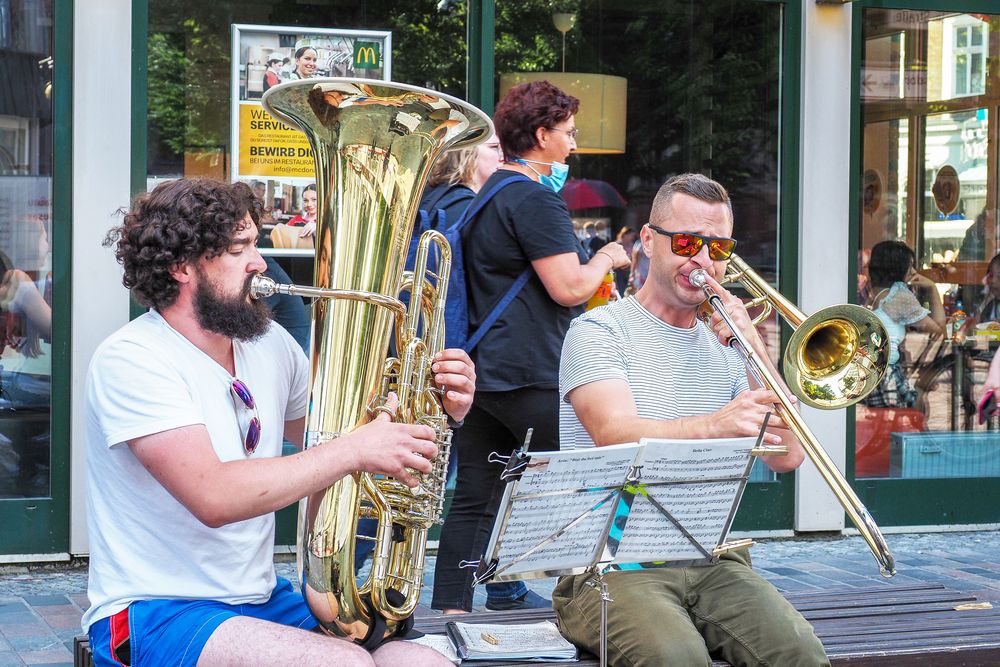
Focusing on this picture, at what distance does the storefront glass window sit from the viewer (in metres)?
6.61

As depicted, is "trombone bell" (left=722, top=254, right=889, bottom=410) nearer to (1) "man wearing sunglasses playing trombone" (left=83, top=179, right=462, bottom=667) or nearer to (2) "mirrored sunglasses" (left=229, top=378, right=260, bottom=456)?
(1) "man wearing sunglasses playing trombone" (left=83, top=179, right=462, bottom=667)

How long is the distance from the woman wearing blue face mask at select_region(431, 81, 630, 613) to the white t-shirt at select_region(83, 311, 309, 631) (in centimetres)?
166

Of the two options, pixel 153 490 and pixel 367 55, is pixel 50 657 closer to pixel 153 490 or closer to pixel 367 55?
pixel 153 490

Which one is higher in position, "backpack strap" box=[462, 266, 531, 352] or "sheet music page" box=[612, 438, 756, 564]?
"backpack strap" box=[462, 266, 531, 352]

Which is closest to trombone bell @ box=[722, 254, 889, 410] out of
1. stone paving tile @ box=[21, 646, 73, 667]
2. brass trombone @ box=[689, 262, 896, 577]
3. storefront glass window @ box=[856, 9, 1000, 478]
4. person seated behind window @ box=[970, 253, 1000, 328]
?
brass trombone @ box=[689, 262, 896, 577]

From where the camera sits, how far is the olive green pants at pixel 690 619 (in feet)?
9.94

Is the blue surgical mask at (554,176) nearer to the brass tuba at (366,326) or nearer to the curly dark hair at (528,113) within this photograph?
the curly dark hair at (528,113)

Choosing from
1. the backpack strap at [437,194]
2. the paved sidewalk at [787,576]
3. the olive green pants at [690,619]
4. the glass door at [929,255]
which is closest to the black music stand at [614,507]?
the olive green pants at [690,619]

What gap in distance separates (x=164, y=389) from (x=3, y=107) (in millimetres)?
3402

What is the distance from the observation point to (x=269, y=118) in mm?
5766

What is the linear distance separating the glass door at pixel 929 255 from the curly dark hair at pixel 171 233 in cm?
447

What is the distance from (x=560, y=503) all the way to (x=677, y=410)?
28.5 inches

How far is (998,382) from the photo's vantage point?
682 centimetres

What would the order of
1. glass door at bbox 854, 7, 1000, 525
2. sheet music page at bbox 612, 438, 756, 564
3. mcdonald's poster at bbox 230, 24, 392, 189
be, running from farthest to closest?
glass door at bbox 854, 7, 1000, 525 < mcdonald's poster at bbox 230, 24, 392, 189 < sheet music page at bbox 612, 438, 756, 564
